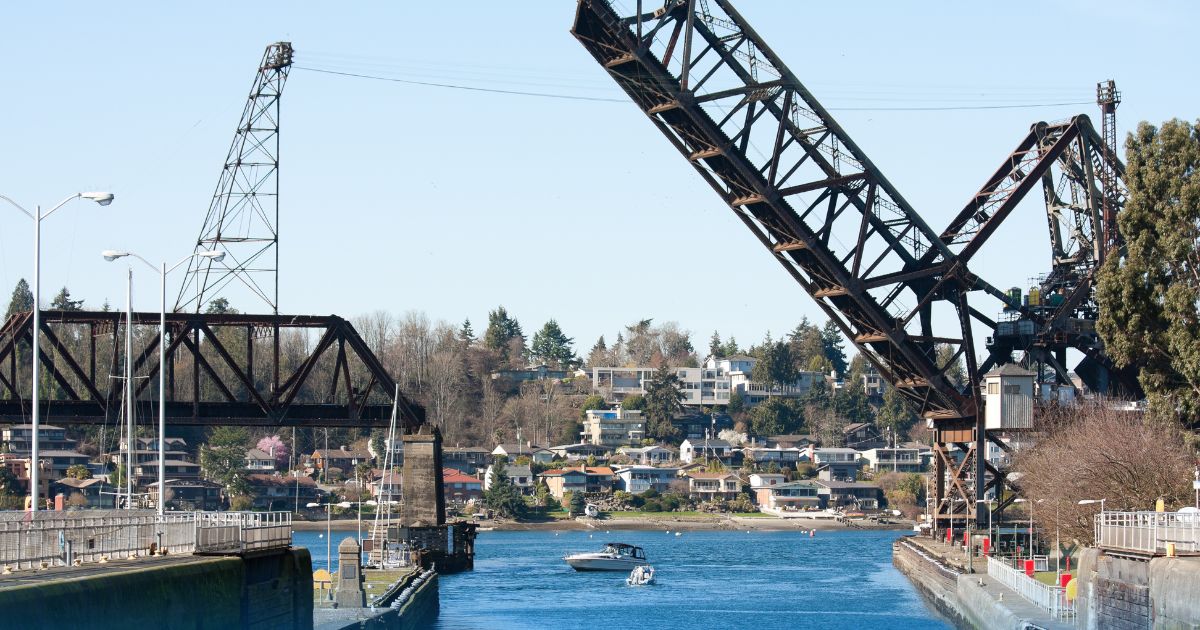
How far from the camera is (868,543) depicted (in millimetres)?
116438

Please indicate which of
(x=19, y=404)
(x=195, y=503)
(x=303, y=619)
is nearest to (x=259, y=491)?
(x=195, y=503)

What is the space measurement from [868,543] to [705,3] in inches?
2863

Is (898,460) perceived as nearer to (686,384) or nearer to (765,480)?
(765,480)

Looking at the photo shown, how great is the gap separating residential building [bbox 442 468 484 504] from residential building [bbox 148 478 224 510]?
2195 cm

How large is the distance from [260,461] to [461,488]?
1744 centimetres

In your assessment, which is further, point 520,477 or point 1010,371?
point 520,477

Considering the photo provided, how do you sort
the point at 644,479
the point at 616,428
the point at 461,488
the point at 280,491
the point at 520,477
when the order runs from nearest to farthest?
the point at 280,491, the point at 461,488, the point at 520,477, the point at 644,479, the point at 616,428

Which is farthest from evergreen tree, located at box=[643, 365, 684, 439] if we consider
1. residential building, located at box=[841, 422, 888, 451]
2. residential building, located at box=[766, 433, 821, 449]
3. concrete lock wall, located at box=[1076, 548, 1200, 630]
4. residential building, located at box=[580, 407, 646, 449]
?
concrete lock wall, located at box=[1076, 548, 1200, 630]

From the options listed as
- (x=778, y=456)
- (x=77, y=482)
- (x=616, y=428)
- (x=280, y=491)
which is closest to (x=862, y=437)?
(x=778, y=456)

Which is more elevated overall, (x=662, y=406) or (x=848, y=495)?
(x=662, y=406)

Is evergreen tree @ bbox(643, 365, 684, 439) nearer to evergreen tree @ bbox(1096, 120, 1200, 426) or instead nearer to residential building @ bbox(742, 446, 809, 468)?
residential building @ bbox(742, 446, 809, 468)

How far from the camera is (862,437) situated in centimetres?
17575

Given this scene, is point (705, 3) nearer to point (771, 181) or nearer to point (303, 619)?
point (771, 181)

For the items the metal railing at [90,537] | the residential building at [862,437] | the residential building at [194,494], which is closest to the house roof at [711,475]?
the residential building at [862,437]
